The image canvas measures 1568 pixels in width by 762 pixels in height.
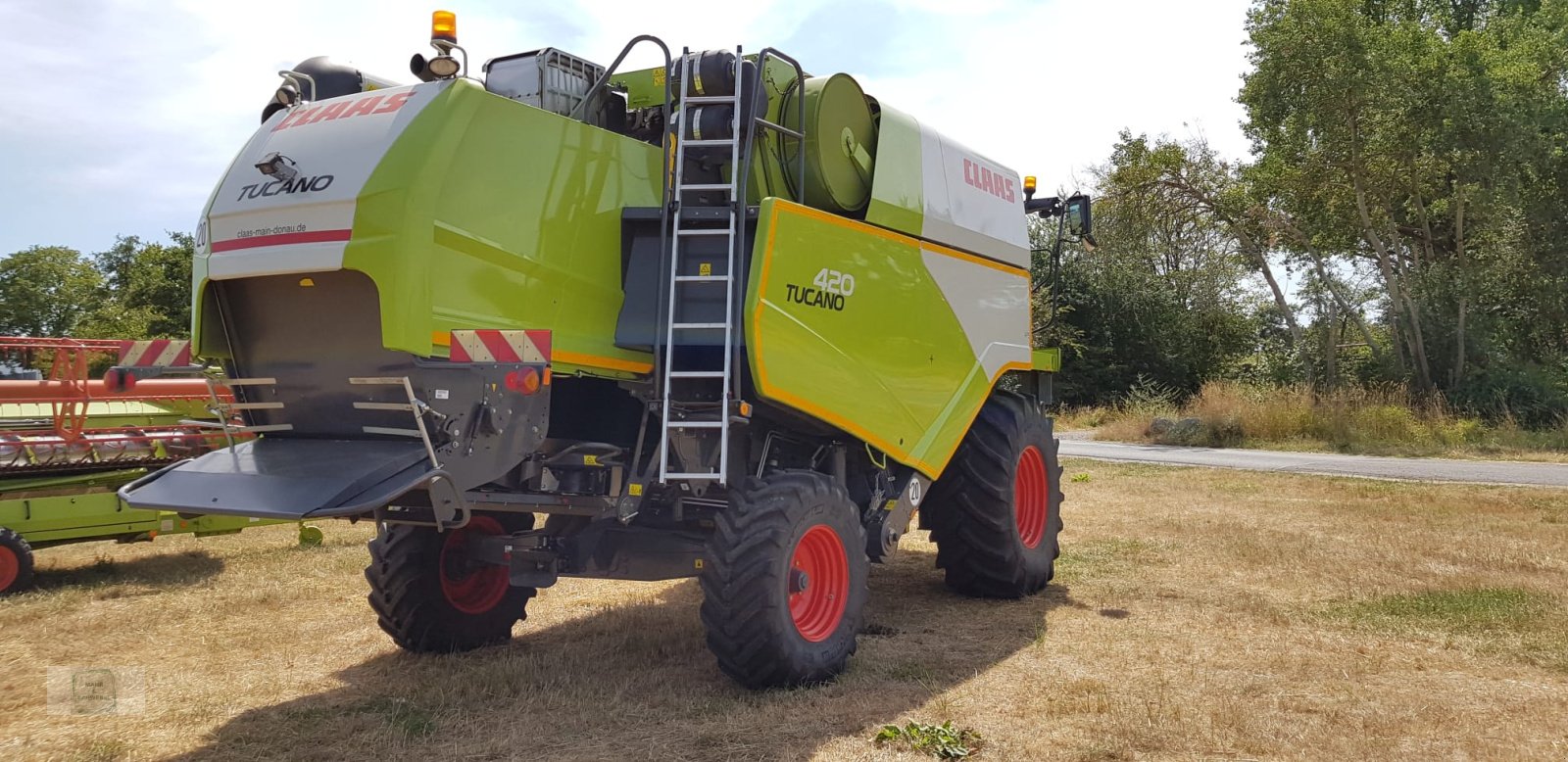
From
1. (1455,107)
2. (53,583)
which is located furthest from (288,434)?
(1455,107)

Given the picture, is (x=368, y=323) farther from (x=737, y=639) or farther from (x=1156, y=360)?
(x=1156, y=360)

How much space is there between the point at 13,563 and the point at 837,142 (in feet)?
20.9

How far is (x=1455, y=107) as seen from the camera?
20.8 meters

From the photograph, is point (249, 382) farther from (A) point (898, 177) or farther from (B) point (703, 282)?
(A) point (898, 177)


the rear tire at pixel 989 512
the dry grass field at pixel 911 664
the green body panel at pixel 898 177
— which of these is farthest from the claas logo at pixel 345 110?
the rear tire at pixel 989 512

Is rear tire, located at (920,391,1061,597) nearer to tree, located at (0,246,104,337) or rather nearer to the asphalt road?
the asphalt road

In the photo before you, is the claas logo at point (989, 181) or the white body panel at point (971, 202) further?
the claas logo at point (989, 181)

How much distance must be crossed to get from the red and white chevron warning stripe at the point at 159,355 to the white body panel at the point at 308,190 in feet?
1.43

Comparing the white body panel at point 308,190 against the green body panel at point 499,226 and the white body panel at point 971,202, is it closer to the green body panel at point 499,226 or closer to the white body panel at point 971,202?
the green body panel at point 499,226

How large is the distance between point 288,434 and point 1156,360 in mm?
28175

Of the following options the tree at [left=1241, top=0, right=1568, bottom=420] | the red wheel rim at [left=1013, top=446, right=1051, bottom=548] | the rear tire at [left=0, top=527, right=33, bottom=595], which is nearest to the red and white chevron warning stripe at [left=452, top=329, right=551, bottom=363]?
the red wheel rim at [left=1013, top=446, right=1051, bottom=548]

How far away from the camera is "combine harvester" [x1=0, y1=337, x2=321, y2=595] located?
25.7 ft

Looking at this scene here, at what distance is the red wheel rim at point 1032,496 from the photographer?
7984 mm

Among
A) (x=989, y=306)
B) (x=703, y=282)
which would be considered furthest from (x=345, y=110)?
(x=989, y=306)
